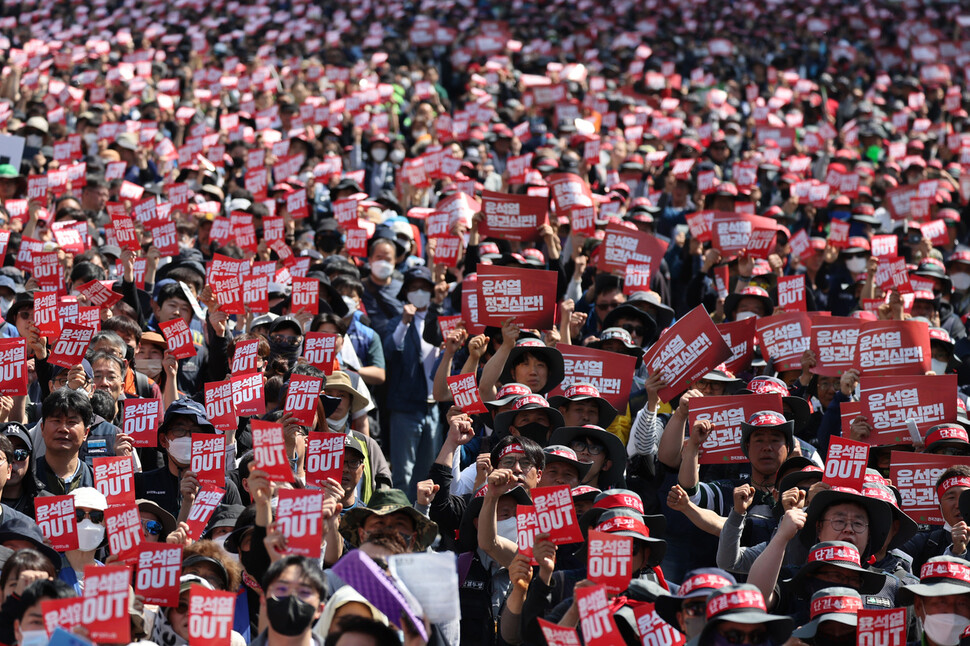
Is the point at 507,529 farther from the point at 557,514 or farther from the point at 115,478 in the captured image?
the point at 115,478

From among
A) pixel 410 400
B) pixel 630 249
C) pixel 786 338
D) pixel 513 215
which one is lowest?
pixel 410 400

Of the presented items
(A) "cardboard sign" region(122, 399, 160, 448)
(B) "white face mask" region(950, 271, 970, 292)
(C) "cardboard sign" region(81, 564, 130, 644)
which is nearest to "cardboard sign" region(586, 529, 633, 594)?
(C) "cardboard sign" region(81, 564, 130, 644)

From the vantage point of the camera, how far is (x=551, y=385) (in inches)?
386

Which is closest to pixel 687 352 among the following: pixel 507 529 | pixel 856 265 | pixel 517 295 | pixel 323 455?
pixel 517 295

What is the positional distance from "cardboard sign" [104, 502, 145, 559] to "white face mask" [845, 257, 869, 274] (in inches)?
346

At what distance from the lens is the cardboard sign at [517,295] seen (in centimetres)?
1030

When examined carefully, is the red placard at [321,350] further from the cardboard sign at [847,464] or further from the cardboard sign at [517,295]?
the cardboard sign at [847,464]

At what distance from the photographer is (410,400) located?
1149 cm

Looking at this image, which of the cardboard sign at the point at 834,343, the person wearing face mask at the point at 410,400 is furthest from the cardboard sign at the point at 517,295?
the cardboard sign at the point at 834,343

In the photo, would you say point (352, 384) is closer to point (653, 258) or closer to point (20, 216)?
point (653, 258)

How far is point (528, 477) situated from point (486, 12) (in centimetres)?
2206

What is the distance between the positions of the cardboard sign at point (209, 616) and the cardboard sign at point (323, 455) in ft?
5.99

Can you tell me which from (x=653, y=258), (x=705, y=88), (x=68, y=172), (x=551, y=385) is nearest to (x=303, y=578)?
(x=551, y=385)

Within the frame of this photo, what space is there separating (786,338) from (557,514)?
4.20 m
